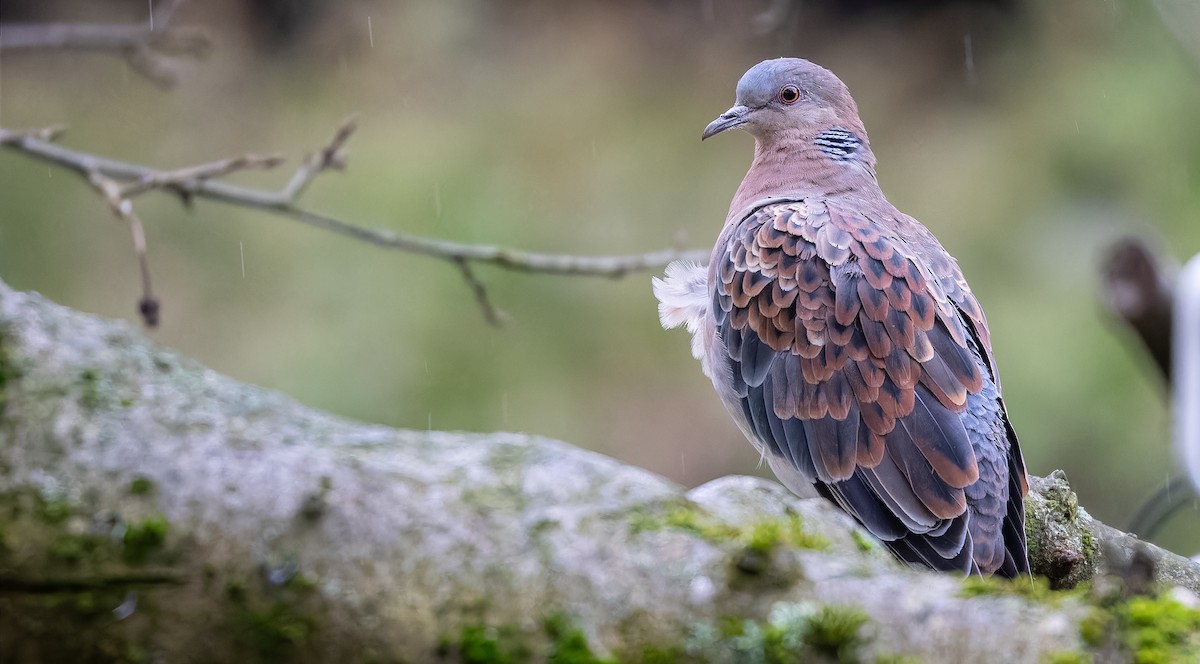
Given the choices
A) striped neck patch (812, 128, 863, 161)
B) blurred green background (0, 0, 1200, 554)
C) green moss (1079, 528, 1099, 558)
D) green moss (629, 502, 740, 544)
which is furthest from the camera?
blurred green background (0, 0, 1200, 554)

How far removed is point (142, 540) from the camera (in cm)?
111

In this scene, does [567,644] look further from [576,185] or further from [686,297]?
[576,185]

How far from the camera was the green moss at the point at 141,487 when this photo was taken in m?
1.14

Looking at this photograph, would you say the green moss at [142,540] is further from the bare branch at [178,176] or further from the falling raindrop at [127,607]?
the bare branch at [178,176]

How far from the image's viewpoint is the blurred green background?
25.3ft

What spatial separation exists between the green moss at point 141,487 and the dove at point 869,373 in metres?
2.02

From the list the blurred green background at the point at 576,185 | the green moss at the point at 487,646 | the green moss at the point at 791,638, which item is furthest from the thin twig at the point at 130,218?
the blurred green background at the point at 576,185

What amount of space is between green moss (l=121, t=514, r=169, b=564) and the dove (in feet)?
6.62

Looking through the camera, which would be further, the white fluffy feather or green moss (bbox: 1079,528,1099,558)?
the white fluffy feather

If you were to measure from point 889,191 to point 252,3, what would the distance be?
522 centimetres

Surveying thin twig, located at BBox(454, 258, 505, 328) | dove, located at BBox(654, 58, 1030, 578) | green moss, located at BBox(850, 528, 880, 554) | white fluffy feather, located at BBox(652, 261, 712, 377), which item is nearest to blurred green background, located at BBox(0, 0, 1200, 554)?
white fluffy feather, located at BBox(652, 261, 712, 377)

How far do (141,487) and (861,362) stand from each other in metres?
2.13

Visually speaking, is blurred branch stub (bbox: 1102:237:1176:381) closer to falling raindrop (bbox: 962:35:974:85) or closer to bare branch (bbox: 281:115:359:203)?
bare branch (bbox: 281:115:359:203)

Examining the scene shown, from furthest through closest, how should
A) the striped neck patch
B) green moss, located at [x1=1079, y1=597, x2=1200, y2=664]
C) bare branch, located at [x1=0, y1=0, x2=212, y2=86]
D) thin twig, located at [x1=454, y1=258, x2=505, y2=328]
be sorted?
1. the striped neck patch
2. bare branch, located at [x1=0, y1=0, x2=212, y2=86]
3. thin twig, located at [x1=454, y1=258, x2=505, y2=328]
4. green moss, located at [x1=1079, y1=597, x2=1200, y2=664]
